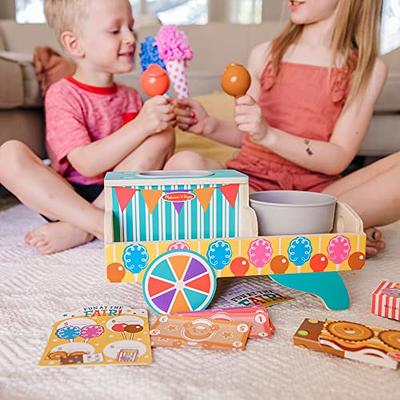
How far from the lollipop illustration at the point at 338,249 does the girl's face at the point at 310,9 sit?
1.77ft

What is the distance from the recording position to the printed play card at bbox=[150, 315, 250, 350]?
25.9 inches

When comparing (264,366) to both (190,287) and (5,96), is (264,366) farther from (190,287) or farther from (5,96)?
(5,96)

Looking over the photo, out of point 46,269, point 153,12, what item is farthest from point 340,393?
point 153,12

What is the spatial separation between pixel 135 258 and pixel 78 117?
51 centimetres

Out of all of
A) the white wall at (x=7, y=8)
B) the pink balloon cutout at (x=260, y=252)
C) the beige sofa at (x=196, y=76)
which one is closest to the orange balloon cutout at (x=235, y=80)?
the pink balloon cutout at (x=260, y=252)

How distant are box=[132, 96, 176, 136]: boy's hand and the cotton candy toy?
0.09 m

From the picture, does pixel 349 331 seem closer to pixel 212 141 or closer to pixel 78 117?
pixel 78 117

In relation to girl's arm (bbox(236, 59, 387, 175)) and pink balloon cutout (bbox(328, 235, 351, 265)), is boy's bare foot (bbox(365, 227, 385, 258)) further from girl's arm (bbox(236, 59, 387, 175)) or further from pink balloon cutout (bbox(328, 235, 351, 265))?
pink balloon cutout (bbox(328, 235, 351, 265))

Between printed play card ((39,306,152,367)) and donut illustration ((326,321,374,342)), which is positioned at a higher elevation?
donut illustration ((326,321,374,342))

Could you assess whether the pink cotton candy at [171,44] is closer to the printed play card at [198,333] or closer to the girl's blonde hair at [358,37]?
the girl's blonde hair at [358,37]

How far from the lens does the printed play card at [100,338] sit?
0.62m

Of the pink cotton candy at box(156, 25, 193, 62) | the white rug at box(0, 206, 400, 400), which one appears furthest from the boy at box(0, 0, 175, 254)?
the white rug at box(0, 206, 400, 400)

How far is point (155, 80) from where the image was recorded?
37.0 inches

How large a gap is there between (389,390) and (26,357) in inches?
16.0
